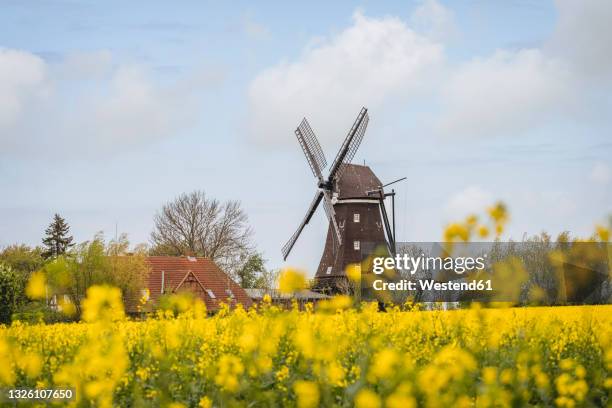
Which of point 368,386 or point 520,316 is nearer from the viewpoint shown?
point 368,386

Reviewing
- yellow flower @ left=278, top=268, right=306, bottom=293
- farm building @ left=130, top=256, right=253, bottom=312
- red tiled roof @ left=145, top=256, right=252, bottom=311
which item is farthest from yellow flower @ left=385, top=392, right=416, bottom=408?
red tiled roof @ left=145, top=256, right=252, bottom=311

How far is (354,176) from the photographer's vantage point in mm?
49531

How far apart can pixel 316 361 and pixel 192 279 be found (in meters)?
38.7

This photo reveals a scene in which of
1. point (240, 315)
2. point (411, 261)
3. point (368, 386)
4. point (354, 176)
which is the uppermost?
point (354, 176)

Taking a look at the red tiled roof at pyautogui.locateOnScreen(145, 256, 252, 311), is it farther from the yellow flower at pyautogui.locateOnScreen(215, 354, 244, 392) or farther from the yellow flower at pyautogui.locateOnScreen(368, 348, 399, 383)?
the yellow flower at pyautogui.locateOnScreen(368, 348, 399, 383)

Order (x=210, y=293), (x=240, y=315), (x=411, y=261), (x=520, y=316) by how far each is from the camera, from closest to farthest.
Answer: (x=240, y=315)
(x=520, y=316)
(x=210, y=293)
(x=411, y=261)

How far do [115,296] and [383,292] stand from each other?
35.6 m

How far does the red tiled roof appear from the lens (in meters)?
44.1

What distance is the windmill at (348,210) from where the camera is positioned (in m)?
48.7

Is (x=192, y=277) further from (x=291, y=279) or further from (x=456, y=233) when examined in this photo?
(x=456, y=233)

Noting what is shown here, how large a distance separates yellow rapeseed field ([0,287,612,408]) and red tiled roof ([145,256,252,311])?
33.9 m

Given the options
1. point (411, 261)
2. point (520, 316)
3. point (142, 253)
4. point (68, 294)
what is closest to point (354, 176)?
point (411, 261)

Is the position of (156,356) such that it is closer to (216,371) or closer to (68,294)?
(216,371)

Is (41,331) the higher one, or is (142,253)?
(142,253)
